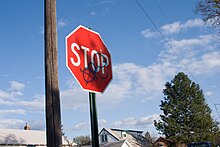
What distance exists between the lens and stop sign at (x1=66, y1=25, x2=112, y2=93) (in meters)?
2.81

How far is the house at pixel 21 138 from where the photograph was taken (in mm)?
30295

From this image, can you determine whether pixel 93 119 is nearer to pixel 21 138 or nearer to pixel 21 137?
pixel 21 138

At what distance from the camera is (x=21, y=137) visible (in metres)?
32.7

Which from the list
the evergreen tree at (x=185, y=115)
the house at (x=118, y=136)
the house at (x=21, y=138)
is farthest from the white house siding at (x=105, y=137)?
the house at (x=21, y=138)

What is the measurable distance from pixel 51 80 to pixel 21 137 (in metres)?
31.6

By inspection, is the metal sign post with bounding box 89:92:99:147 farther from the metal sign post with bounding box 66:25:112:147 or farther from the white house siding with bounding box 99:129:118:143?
the white house siding with bounding box 99:129:118:143

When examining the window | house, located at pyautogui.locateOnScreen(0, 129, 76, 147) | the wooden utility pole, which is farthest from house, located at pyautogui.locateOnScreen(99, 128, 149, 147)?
the wooden utility pole

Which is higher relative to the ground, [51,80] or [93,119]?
[51,80]

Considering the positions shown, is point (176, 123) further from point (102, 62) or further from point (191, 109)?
point (102, 62)

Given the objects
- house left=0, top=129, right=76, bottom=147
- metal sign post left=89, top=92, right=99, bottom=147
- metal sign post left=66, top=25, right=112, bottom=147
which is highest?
house left=0, top=129, right=76, bottom=147

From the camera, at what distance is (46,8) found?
337 centimetres

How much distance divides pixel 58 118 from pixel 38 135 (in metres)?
33.1

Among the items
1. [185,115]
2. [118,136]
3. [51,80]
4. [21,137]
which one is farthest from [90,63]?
[118,136]

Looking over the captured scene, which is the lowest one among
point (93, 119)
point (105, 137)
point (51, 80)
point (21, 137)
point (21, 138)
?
point (93, 119)
